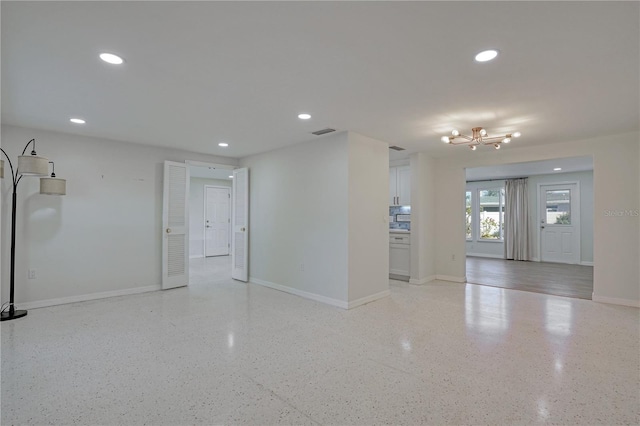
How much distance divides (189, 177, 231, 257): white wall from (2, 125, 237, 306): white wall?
392 cm

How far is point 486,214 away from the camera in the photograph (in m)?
9.96

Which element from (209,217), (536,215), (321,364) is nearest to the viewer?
(321,364)

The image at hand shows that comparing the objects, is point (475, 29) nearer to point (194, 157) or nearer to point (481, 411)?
point (481, 411)

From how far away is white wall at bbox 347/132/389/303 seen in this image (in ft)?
14.7

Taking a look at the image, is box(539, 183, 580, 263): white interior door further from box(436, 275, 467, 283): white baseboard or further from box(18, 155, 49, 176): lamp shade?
box(18, 155, 49, 176): lamp shade

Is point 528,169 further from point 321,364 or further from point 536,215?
point 321,364

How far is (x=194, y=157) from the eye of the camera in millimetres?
5824

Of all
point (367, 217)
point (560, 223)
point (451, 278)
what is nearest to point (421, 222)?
point (451, 278)

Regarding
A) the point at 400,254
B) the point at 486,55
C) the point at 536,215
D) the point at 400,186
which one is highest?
the point at 486,55

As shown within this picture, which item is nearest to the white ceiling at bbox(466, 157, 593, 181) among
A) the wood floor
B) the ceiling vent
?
the wood floor

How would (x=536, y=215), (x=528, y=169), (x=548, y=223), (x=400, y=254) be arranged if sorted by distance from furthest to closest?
(x=536, y=215), (x=548, y=223), (x=528, y=169), (x=400, y=254)

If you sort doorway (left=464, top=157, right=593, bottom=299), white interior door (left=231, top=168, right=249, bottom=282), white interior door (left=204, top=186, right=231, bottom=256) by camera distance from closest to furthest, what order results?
white interior door (left=231, top=168, right=249, bottom=282) → doorway (left=464, top=157, right=593, bottom=299) → white interior door (left=204, top=186, right=231, bottom=256)

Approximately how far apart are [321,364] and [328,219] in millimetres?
2277

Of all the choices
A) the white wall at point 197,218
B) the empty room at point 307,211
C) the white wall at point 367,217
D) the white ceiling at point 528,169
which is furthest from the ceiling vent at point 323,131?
the white wall at point 197,218
